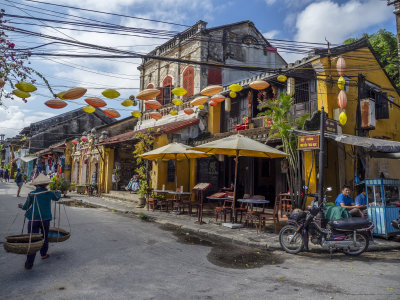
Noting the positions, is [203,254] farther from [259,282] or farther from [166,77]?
[166,77]

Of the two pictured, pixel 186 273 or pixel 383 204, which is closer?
pixel 186 273

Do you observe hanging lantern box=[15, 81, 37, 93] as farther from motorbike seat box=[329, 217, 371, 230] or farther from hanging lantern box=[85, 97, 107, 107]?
motorbike seat box=[329, 217, 371, 230]

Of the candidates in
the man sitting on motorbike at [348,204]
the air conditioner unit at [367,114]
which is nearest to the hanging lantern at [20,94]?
the man sitting on motorbike at [348,204]

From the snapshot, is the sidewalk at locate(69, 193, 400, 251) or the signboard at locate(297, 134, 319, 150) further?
the signboard at locate(297, 134, 319, 150)

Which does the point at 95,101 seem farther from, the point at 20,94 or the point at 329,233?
the point at 329,233

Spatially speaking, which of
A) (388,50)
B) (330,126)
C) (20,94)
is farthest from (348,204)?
(388,50)

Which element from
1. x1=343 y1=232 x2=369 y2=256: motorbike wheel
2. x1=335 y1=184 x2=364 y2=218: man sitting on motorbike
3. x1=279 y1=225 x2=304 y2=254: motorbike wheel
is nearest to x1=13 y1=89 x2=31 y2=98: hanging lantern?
x1=279 y1=225 x2=304 y2=254: motorbike wheel

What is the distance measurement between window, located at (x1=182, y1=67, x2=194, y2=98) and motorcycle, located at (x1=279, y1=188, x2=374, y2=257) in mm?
11649

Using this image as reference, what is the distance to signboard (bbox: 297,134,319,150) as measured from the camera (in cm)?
787

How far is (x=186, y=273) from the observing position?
4387mm

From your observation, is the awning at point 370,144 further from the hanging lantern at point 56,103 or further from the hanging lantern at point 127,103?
the hanging lantern at point 56,103

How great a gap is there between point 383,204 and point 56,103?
9.32 metres

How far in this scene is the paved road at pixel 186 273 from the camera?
3617 mm

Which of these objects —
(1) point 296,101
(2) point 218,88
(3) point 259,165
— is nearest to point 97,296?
(2) point 218,88
